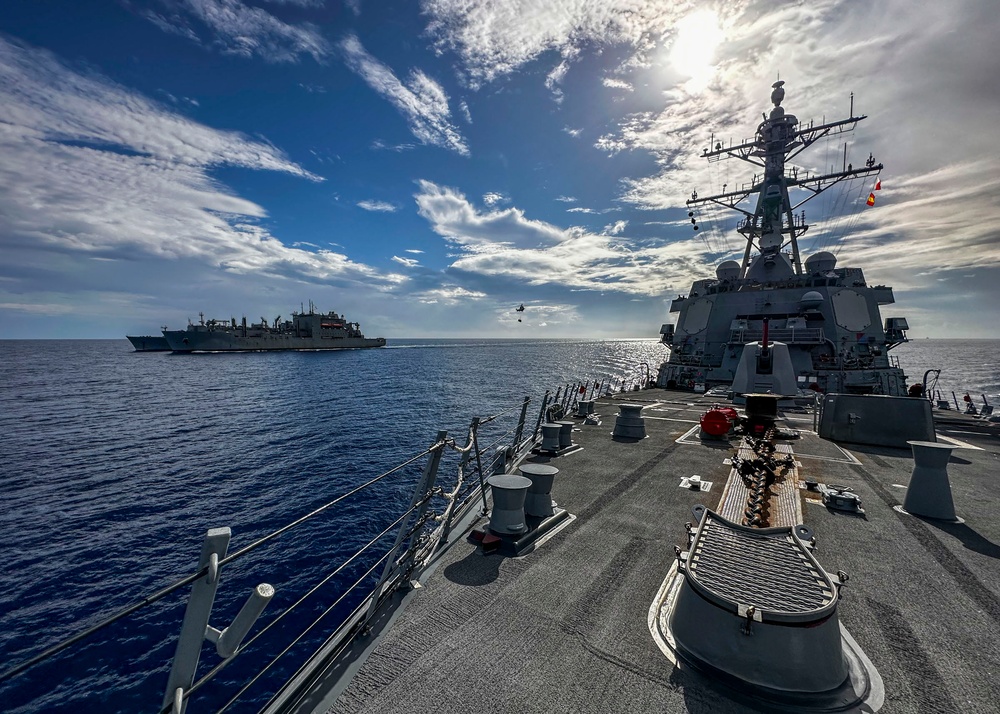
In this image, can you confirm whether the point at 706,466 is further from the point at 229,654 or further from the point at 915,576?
the point at 229,654

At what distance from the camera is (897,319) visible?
89.1 feet

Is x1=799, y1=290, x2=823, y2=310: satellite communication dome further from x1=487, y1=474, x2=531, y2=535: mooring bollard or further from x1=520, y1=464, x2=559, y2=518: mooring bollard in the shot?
x1=487, y1=474, x2=531, y2=535: mooring bollard

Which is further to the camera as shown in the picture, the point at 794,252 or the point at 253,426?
the point at 794,252

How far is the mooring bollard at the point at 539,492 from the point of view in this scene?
6.40m

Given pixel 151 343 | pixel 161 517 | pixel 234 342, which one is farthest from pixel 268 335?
pixel 161 517

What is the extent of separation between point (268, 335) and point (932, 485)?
423ft

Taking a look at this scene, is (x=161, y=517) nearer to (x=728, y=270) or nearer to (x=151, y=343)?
(x=728, y=270)

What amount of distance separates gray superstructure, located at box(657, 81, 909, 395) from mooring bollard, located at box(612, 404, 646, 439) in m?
11.9

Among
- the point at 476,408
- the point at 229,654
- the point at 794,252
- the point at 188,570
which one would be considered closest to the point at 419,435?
the point at 476,408

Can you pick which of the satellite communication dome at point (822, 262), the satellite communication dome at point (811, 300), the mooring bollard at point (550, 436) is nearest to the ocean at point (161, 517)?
the mooring bollard at point (550, 436)

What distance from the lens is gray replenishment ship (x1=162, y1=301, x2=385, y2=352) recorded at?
351 ft

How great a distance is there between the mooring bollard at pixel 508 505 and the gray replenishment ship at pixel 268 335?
123m

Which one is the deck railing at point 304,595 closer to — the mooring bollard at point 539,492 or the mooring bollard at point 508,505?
the mooring bollard at point 508,505

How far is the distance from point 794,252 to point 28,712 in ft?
134
